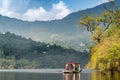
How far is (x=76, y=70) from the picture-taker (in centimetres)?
10462

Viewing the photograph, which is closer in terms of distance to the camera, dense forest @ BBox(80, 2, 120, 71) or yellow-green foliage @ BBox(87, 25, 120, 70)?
yellow-green foliage @ BBox(87, 25, 120, 70)

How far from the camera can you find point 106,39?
3600 inches

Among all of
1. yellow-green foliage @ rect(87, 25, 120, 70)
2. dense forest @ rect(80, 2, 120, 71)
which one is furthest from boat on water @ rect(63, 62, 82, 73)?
yellow-green foliage @ rect(87, 25, 120, 70)

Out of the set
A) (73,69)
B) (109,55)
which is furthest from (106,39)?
(73,69)

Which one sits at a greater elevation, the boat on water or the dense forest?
the dense forest

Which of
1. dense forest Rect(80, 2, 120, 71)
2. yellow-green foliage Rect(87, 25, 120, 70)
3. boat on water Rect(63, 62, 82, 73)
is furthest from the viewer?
boat on water Rect(63, 62, 82, 73)

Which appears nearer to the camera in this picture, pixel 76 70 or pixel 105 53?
pixel 105 53

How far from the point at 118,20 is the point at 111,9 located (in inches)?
146


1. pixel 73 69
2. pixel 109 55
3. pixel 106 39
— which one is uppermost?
pixel 106 39

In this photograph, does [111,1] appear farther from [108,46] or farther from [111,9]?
[108,46]

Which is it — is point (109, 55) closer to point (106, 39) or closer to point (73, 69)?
point (106, 39)

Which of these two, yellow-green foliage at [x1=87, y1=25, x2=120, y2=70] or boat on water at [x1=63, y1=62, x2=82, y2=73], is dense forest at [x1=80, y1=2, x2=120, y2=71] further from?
boat on water at [x1=63, y1=62, x2=82, y2=73]

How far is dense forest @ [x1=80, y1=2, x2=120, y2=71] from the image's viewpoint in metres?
82.1

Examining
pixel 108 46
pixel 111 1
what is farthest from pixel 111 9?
pixel 108 46
